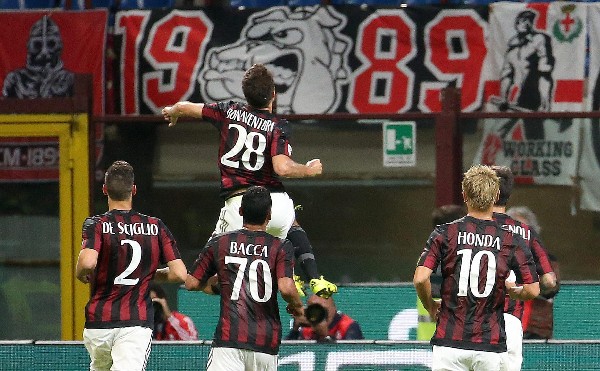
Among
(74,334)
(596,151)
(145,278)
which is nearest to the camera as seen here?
(145,278)

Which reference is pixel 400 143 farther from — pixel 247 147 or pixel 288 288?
pixel 288 288

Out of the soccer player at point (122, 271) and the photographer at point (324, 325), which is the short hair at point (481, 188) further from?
the photographer at point (324, 325)

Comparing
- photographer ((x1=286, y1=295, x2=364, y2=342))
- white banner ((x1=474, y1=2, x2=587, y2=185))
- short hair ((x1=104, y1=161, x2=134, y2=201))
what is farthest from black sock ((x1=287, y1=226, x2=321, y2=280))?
white banner ((x1=474, y1=2, x2=587, y2=185))

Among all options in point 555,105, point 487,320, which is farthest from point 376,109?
point 487,320

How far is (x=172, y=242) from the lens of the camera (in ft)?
25.7

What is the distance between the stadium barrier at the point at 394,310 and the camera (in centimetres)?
1023

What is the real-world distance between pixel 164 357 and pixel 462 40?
516 cm

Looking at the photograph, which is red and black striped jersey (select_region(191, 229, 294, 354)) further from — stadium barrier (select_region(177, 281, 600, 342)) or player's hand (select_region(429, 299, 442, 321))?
stadium barrier (select_region(177, 281, 600, 342))

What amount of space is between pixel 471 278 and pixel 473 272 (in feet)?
0.11

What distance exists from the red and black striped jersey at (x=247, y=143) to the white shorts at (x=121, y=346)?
1095 millimetres

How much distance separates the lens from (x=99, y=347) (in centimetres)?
778

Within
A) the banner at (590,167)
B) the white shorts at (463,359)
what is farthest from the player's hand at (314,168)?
the banner at (590,167)

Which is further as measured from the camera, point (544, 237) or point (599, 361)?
point (544, 237)

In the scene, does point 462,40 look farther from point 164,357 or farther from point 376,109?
point 164,357
